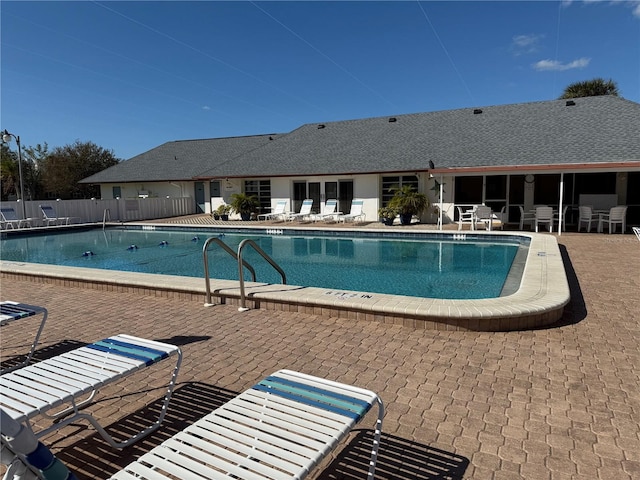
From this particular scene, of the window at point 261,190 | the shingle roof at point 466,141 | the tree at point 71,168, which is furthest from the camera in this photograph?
the tree at point 71,168

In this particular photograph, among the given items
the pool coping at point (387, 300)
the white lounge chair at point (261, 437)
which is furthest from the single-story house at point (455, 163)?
the white lounge chair at point (261, 437)

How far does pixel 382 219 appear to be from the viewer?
18.5m

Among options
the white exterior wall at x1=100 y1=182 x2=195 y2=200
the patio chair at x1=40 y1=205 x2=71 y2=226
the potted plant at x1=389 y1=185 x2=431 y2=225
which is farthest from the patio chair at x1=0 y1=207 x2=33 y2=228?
the potted plant at x1=389 y1=185 x2=431 y2=225

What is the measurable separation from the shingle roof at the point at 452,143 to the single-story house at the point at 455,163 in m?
0.05

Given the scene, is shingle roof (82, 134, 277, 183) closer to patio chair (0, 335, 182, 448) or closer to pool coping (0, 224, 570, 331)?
pool coping (0, 224, 570, 331)

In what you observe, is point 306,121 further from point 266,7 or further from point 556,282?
point 556,282

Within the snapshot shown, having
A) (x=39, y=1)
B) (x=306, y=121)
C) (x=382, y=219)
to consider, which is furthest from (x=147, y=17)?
(x=306, y=121)

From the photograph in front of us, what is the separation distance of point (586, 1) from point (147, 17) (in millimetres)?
15236

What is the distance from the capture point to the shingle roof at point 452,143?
16922 mm

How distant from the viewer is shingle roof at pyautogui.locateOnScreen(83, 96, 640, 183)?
16.9 m

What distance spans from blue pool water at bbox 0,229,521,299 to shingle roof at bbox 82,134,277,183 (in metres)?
9.77

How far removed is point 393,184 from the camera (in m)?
19.5

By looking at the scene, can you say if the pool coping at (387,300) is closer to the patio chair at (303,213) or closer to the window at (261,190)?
the patio chair at (303,213)

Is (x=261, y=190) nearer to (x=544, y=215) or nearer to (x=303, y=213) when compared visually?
(x=303, y=213)
